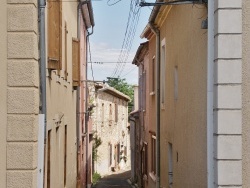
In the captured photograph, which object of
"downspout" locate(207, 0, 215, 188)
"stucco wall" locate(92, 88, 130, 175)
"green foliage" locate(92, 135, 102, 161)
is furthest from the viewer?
"stucco wall" locate(92, 88, 130, 175)

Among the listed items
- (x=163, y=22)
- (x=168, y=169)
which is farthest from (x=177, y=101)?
(x=163, y=22)

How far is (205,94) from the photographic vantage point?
30.7ft

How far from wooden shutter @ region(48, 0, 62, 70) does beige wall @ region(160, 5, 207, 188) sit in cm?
248

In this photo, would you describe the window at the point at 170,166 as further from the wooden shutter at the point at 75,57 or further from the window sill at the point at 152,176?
the window sill at the point at 152,176

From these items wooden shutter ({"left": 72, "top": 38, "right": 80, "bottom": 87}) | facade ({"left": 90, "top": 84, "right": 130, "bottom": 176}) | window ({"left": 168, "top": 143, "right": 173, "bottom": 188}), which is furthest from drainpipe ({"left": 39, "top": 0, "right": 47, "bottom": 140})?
facade ({"left": 90, "top": 84, "right": 130, "bottom": 176})

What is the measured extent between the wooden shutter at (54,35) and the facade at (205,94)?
2.48 m

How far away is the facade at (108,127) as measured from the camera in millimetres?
36594

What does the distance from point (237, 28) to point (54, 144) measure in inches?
226

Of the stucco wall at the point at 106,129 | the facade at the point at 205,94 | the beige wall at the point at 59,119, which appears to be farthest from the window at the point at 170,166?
the stucco wall at the point at 106,129

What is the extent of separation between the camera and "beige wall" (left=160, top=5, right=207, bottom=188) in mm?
9695

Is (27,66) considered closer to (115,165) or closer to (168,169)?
(168,169)

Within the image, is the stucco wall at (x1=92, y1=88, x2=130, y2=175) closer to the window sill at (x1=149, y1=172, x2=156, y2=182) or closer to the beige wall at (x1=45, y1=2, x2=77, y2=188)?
the window sill at (x1=149, y1=172, x2=156, y2=182)

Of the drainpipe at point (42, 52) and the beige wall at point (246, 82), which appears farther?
the drainpipe at point (42, 52)

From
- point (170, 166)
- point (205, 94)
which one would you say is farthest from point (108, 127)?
point (205, 94)
